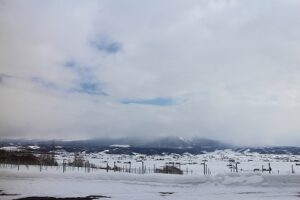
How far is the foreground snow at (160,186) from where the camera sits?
27078 mm

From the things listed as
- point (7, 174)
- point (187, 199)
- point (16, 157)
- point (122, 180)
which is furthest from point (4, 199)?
point (16, 157)

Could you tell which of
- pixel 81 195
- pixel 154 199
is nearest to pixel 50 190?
pixel 81 195

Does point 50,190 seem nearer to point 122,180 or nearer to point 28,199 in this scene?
point 28,199

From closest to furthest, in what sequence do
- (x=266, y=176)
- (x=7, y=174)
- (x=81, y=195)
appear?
1. (x=81, y=195)
2. (x=266, y=176)
3. (x=7, y=174)

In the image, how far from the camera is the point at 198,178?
135ft

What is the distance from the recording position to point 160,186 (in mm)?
35281

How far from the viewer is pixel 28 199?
76.4 feet

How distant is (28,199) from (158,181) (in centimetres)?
1838

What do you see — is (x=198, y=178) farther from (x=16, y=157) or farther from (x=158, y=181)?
(x=16, y=157)

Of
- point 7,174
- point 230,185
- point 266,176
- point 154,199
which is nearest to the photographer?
point 154,199

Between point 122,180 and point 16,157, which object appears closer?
point 122,180

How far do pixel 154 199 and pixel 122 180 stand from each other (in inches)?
629

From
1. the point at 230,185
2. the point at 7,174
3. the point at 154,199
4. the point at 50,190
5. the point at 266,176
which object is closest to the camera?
the point at 154,199

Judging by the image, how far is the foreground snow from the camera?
2708 cm
